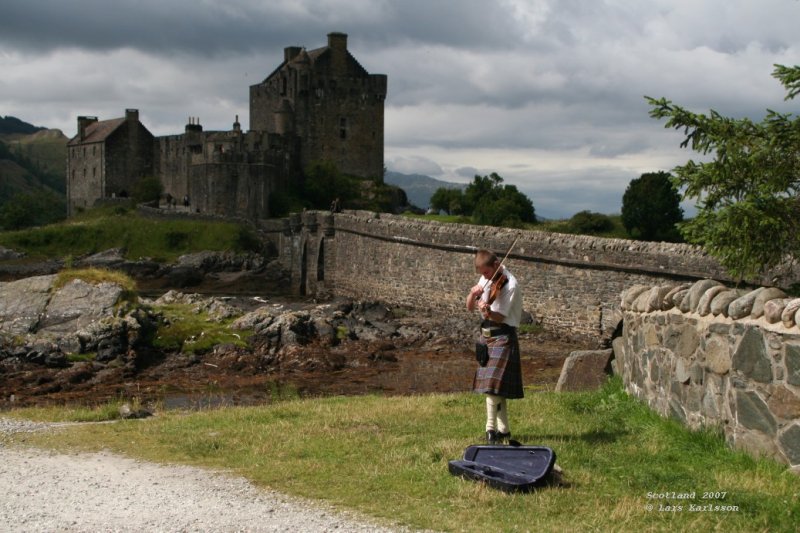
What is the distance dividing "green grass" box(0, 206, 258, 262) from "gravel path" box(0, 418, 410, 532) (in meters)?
46.4

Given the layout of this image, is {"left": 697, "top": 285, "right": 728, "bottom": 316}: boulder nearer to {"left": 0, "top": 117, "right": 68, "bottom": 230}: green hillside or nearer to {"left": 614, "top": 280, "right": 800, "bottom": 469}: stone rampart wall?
{"left": 614, "top": 280, "right": 800, "bottom": 469}: stone rampart wall

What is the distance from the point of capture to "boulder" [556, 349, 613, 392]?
1376 cm

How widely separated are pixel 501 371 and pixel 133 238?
52.8 metres

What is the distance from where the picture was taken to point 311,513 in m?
7.53

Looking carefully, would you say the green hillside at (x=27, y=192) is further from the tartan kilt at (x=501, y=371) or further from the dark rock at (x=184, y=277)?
the tartan kilt at (x=501, y=371)

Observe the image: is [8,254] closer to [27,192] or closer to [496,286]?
[496,286]

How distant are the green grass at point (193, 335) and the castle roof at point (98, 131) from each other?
52.1 meters

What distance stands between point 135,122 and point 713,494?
249 ft

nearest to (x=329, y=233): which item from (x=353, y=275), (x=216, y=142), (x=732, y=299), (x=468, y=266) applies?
(x=353, y=275)

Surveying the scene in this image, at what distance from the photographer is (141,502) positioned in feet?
26.1

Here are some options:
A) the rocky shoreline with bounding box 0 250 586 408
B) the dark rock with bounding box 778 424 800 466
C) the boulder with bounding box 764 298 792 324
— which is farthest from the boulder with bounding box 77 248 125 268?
the dark rock with bounding box 778 424 800 466

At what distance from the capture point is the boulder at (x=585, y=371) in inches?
542

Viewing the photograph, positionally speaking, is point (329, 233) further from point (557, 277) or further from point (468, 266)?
point (557, 277)

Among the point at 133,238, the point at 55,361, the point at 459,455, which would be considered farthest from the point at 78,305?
the point at 133,238
